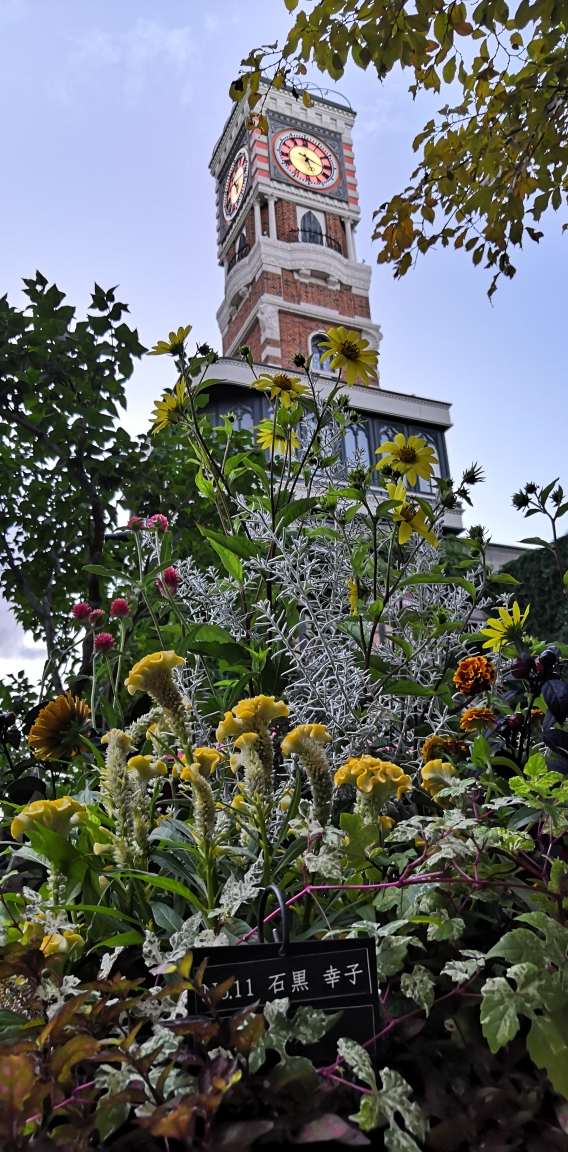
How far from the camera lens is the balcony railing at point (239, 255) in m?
18.2

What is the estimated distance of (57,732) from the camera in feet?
4.33

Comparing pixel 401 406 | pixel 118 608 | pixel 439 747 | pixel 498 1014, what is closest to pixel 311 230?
pixel 401 406

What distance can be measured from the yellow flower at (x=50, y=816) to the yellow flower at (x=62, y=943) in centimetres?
12

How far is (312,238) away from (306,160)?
2288 mm

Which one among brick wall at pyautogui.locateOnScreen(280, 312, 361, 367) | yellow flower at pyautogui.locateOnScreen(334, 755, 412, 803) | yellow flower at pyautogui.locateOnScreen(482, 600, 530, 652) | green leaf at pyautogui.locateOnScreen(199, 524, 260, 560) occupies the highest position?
brick wall at pyautogui.locateOnScreen(280, 312, 361, 367)

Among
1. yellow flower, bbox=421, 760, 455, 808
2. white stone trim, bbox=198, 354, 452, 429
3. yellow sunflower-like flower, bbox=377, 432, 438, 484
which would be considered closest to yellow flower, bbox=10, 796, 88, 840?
yellow flower, bbox=421, 760, 455, 808

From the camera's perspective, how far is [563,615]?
8562 millimetres

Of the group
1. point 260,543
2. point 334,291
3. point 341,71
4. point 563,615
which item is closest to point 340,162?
point 334,291

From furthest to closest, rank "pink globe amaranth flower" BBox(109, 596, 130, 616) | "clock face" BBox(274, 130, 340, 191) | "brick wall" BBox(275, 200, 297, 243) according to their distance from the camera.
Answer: "clock face" BBox(274, 130, 340, 191) < "brick wall" BBox(275, 200, 297, 243) < "pink globe amaranth flower" BBox(109, 596, 130, 616)

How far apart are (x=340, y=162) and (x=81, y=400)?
63.4ft

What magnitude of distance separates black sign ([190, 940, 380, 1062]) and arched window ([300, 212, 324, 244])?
19.4 m

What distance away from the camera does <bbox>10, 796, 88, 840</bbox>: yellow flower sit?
34.1 inches

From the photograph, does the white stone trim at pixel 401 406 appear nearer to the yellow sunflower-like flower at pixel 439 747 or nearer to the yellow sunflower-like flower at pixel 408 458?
the yellow sunflower-like flower at pixel 408 458

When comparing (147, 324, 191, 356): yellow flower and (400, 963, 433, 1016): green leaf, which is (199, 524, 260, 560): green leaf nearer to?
(147, 324, 191, 356): yellow flower
